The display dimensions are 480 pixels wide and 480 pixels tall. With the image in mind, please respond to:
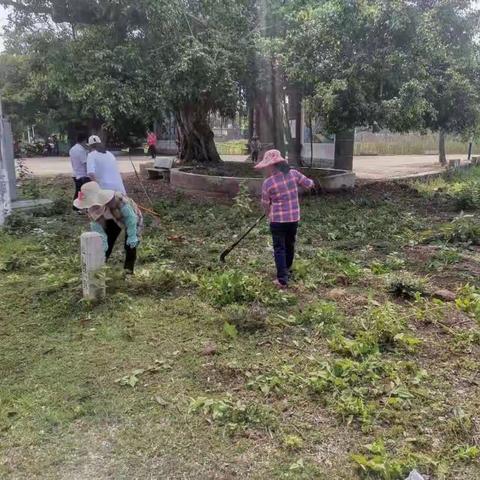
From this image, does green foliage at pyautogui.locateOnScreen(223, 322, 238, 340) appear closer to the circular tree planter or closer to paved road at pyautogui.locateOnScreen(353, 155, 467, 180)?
the circular tree planter

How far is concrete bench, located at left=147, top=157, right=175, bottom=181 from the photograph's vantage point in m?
15.8

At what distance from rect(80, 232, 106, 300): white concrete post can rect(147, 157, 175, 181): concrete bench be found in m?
10.8

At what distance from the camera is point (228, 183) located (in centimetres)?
1181

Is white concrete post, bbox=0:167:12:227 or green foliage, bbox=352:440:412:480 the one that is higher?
white concrete post, bbox=0:167:12:227

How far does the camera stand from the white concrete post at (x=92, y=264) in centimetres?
490

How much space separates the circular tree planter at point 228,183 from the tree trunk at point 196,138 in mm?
4033

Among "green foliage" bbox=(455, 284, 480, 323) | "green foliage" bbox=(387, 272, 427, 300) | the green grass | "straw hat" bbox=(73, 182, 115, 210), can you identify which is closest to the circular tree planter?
the green grass

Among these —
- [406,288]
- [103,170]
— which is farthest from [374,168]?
[406,288]

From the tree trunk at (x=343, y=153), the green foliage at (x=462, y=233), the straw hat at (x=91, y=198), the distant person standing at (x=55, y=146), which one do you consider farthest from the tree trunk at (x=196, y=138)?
the distant person standing at (x=55, y=146)

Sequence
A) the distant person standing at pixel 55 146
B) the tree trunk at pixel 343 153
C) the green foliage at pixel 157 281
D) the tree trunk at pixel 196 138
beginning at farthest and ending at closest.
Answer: the distant person standing at pixel 55 146 < the tree trunk at pixel 196 138 < the tree trunk at pixel 343 153 < the green foliage at pixel 157 281

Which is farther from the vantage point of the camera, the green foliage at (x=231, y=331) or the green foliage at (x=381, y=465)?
the green foliage at (x=231, y=331)

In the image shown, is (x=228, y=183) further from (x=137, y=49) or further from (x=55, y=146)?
(x=55, y=146)

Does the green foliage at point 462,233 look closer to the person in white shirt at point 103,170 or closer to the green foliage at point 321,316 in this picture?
A: the green foliage at point 321,316

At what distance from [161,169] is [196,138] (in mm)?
2285
